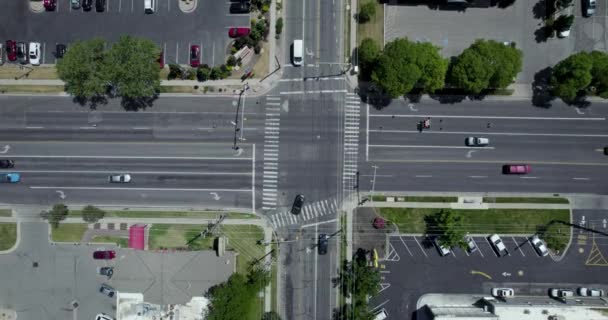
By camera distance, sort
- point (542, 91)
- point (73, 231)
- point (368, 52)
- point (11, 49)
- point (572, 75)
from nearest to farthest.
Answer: point (572, 75), point (368, 52), point (542, 91), point (11, 49), point (73, 231)

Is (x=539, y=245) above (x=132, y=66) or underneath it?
underneath

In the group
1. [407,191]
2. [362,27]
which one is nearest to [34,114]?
[362,27]

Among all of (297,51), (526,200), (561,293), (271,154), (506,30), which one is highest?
(506,30)

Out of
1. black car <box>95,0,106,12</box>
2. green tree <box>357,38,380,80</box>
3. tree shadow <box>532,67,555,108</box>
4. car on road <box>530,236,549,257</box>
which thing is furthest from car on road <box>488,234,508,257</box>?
black car <box>95,0,106,12</box>

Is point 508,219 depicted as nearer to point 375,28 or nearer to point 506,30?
point 506,30

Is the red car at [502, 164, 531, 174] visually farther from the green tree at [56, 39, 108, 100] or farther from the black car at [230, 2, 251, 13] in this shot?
the green tree at [56, 39, 108, 100]


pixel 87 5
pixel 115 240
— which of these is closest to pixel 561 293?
pixel 115 240

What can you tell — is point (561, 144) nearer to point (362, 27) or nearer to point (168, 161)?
point (362, 27)
